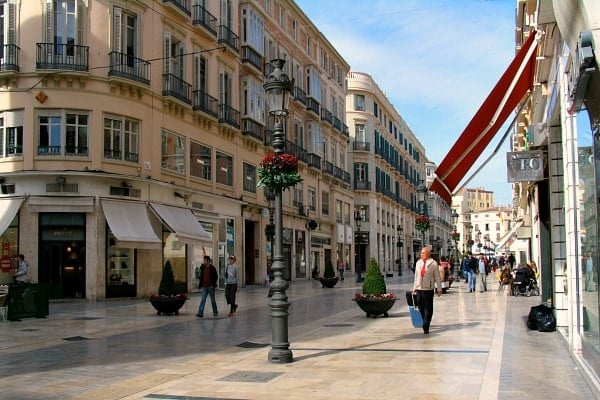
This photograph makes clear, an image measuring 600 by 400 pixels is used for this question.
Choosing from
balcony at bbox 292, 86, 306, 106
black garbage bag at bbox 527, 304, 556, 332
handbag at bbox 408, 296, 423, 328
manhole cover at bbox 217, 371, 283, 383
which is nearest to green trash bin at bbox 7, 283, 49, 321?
manhole cover at bbox 217, 371, 283, 383

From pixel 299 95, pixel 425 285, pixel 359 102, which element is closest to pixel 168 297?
pixel 425 285

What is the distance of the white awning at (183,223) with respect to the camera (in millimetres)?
27234

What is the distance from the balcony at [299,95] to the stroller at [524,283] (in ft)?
79.0

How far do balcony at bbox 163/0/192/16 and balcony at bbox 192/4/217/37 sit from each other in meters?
0.49

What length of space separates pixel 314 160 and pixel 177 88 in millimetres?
21865

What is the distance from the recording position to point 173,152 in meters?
29.5

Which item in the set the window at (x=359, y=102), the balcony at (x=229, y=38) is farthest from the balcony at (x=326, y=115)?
the balcony at (x=229, y=38)

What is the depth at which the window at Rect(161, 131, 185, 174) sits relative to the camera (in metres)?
28.7

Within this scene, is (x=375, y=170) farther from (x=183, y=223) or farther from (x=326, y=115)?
(x=183, y=223)

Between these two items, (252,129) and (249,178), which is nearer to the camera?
(252,129)

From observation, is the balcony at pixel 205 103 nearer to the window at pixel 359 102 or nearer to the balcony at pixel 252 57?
the balcony at pixel 252 57

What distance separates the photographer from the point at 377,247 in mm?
68250

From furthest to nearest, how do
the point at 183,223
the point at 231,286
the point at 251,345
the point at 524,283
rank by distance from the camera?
the point at 183,223 < the point at 524,283 < the point at 231,286 < the point at 251,345

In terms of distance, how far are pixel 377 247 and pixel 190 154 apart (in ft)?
132
